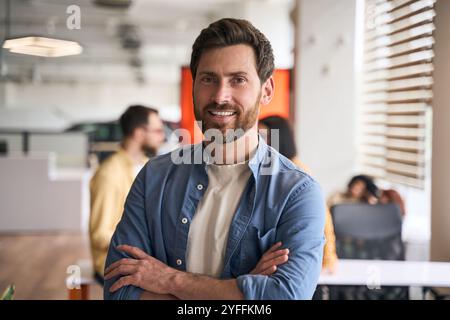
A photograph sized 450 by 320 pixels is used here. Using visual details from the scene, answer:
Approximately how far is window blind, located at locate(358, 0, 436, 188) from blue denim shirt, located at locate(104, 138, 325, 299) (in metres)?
0.94

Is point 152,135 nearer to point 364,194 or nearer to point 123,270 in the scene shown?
point 123,270

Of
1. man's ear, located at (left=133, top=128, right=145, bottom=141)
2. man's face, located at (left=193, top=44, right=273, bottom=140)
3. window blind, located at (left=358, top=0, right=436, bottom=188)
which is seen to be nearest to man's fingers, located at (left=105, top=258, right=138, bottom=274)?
man's face, located at (left=193, top=44, right=273, bottom=140)

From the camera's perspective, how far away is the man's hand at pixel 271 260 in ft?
4.46

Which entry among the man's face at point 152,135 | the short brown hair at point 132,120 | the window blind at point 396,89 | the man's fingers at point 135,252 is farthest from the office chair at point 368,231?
the man's fingers at point 135,252

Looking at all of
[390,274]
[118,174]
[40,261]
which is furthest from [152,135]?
[40,261]

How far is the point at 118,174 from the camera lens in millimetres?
2586

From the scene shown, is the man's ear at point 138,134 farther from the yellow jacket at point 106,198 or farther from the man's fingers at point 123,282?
the man's fingers at point 123,282

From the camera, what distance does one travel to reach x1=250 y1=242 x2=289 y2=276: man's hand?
1358 mm

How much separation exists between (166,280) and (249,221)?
0.25 m

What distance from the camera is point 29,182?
7.20 m
